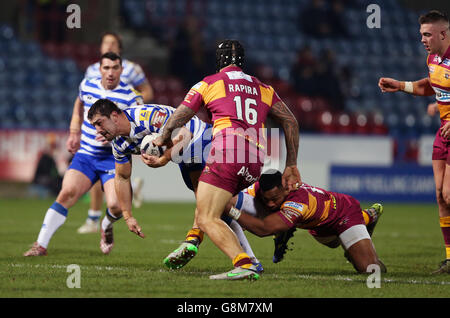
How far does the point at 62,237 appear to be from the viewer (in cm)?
1053

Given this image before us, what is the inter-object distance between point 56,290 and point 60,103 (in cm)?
1368

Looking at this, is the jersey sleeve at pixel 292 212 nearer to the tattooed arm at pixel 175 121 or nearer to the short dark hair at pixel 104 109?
the tattooed arm at pixel 175 121

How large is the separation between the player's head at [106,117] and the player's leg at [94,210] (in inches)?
147

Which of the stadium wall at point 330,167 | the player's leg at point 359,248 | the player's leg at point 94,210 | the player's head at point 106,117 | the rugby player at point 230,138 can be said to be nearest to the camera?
the rugby player at point 230,138

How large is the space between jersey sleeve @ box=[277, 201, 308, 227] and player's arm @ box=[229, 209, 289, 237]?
40 mm

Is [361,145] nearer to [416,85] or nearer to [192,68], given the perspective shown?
[192,68]

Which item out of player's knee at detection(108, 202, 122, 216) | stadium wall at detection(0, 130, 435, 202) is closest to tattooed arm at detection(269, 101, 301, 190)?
player's knee at detection(108, 202, 122, 216)

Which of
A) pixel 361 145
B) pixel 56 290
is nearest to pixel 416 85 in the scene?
pixel 56 290

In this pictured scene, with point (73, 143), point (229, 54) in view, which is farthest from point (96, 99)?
point (229, 54)

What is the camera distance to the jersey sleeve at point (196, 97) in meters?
6.62

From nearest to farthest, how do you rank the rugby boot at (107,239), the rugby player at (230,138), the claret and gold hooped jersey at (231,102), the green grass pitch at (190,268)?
the green grass pitch at (190,268)
the rugby player at (230,138)
the claret and gold hooped jersey at (231,102)
the rugby boot at (107,239)

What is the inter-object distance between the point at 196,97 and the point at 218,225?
108cm

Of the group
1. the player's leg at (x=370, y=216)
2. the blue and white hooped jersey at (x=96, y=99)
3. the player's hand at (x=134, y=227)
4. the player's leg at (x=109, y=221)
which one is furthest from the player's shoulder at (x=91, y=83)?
the player's leg at (x=370, y=216)

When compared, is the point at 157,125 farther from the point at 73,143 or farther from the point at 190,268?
the point at 73,143
